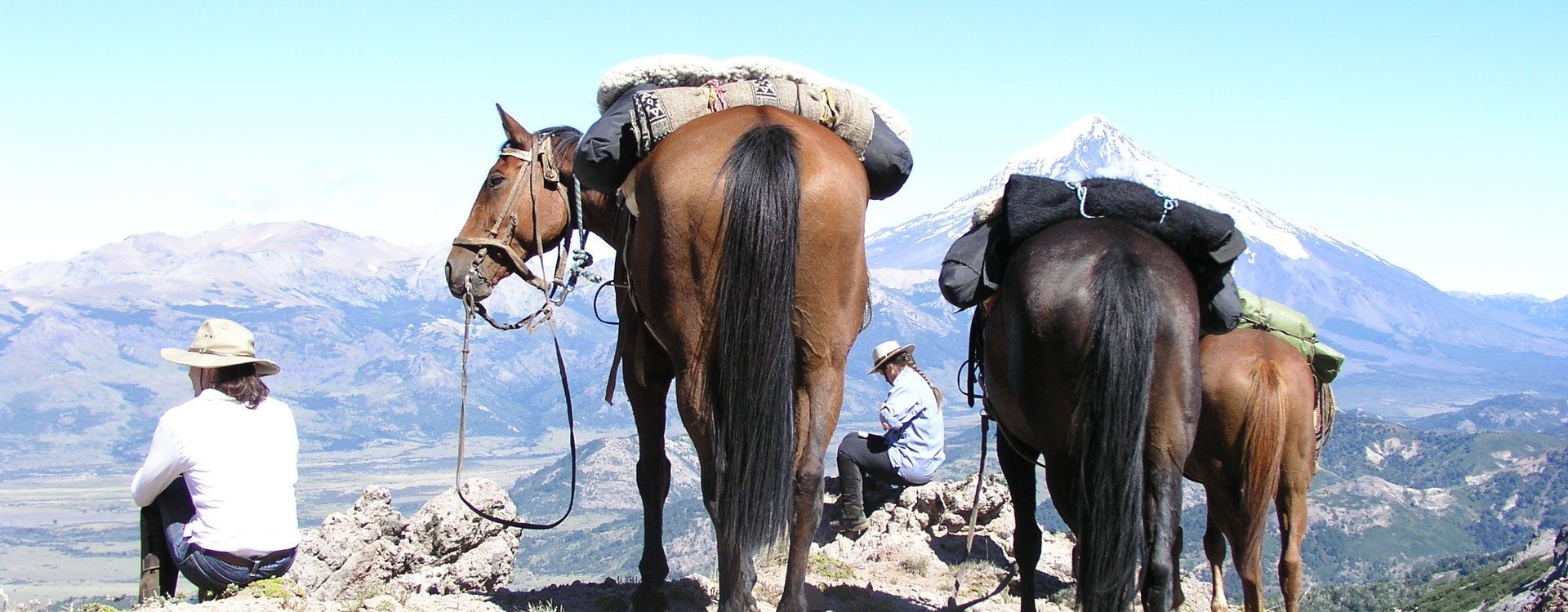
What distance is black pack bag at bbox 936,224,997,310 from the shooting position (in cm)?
567

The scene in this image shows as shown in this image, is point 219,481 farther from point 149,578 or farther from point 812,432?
point 812,432

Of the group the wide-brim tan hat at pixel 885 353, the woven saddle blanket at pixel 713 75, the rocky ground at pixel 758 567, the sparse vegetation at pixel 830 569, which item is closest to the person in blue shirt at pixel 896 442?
the wide-brim tan hat at pixel 885 353

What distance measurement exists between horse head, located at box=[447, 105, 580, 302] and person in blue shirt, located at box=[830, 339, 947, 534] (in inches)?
163

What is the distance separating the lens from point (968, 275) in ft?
18.7

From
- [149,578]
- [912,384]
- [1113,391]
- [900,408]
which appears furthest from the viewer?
[912,384]

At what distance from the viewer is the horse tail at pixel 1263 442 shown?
22.9ft

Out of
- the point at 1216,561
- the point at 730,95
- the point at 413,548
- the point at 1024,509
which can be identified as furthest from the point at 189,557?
the point at 1216,561

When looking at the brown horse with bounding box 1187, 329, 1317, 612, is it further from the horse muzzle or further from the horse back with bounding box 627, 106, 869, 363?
the horse muzzle

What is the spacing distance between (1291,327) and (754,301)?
191 inches

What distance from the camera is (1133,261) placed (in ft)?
16.1

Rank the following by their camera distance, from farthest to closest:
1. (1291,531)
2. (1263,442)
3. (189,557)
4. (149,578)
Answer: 1. (1291,531)
2. (1263,442)
3. (149,578)
4. (189,557)

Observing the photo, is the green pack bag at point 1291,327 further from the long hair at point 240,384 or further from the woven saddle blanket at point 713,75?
the long hair at point 240,384

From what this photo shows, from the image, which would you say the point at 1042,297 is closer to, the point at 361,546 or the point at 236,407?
the point at 236,407

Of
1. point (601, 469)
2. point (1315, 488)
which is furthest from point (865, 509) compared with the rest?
point (601, 469)
